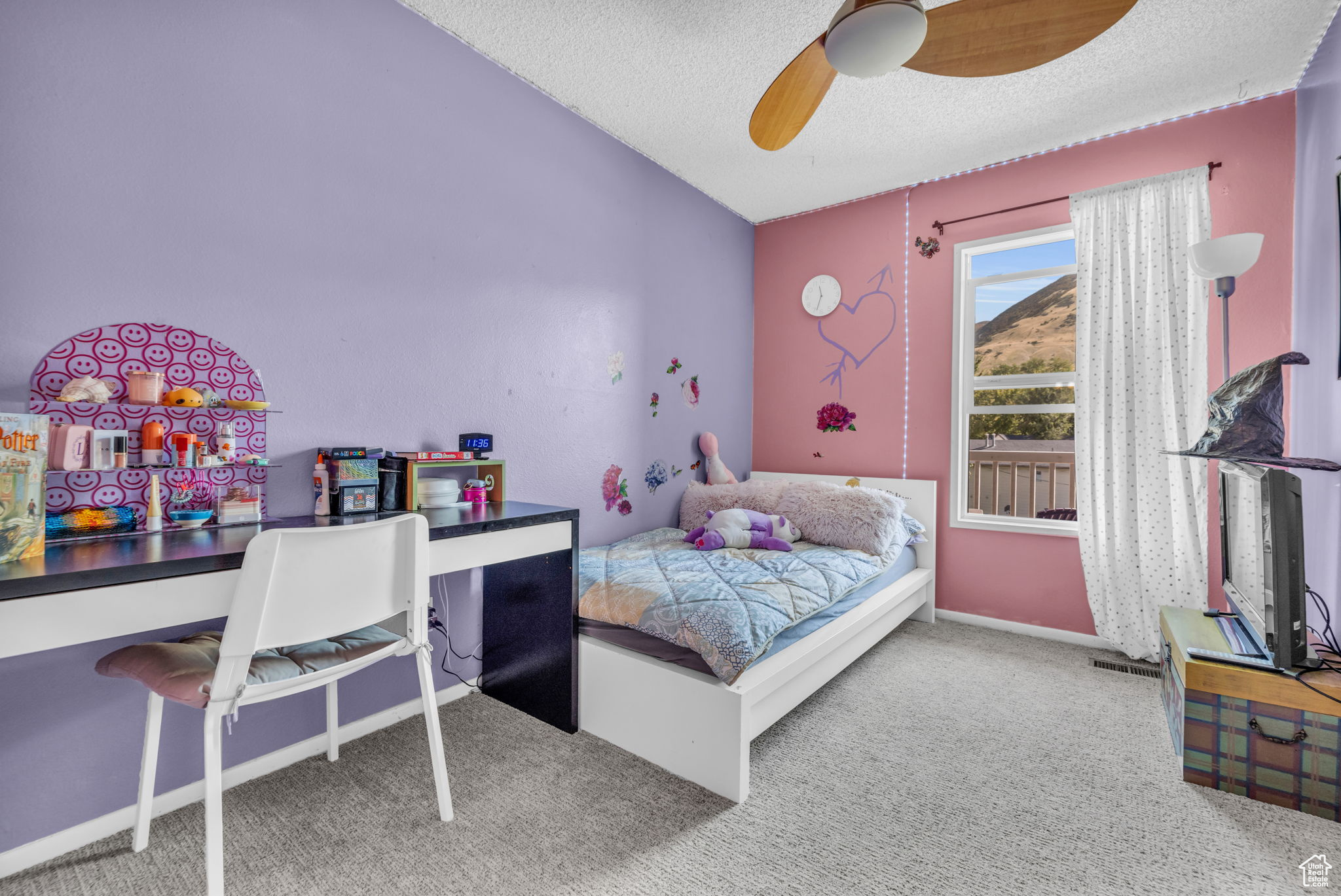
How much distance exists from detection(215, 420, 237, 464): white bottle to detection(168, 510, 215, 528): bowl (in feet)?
0.50

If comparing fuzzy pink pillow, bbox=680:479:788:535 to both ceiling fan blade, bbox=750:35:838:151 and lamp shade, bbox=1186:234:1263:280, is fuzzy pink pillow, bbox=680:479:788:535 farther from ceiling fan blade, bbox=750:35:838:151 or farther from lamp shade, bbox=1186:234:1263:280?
lamp shade, bbox=1186:234:1263:280

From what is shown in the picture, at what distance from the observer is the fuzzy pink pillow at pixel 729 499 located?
3.09 metres

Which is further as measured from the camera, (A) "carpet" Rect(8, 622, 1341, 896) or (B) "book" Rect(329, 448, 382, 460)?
(B) "book" Rect(329, 448, 382, 460)

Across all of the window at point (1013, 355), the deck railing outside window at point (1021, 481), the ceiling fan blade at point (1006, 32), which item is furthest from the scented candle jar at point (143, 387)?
the deck railing outside window at point (1021, 481)

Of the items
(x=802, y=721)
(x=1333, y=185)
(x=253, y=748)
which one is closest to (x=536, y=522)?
(x=253, y=748)

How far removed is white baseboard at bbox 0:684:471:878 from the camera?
1.35 meters

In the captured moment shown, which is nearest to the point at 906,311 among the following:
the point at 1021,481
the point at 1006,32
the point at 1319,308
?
the point at 1021,481

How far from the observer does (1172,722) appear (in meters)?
1.93

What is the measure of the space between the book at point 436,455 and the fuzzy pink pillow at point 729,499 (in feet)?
4.50

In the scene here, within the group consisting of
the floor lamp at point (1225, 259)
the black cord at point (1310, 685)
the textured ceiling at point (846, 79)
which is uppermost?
the textured ceiling at point (846, 79)

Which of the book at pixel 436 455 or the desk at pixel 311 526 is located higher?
the book at pixel 436 455

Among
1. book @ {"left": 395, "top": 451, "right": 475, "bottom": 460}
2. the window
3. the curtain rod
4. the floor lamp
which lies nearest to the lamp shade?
the floor lamp

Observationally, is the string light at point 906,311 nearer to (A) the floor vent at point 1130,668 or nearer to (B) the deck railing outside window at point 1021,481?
(B) the deck railing outside window at point 1021,481

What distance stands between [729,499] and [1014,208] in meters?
2.13
